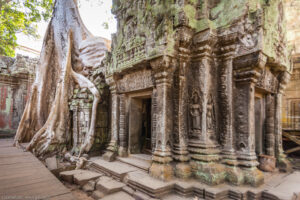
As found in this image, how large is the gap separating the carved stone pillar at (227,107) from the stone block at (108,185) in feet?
6.34

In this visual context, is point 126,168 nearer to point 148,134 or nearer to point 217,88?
point 148,134

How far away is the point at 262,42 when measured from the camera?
2.88 meters

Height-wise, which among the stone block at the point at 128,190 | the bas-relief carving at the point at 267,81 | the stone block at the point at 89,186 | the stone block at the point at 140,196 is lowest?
the stone block at the point at 89,186

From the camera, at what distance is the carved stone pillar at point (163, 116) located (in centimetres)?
307

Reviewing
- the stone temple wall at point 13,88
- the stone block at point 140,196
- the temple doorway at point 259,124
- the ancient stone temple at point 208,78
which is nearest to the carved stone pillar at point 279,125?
the temple doorway at point 259,124

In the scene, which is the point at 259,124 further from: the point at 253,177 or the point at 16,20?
the point at 16,20

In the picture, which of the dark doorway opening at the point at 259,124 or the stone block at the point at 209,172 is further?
Result: the dark doorway opening at the point at 259,124

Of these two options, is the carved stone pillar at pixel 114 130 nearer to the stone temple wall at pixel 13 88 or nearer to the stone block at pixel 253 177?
the stone block at pixel 253 177

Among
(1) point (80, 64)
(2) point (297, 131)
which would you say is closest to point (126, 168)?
(1) point (80, 64)

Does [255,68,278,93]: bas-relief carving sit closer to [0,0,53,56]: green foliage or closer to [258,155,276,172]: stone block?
[258,155,276,172]: stone block

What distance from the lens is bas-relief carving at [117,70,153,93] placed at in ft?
12.3

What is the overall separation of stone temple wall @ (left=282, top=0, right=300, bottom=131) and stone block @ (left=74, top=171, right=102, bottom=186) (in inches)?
296

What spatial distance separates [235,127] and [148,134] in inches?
117

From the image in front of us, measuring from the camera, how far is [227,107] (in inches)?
123
